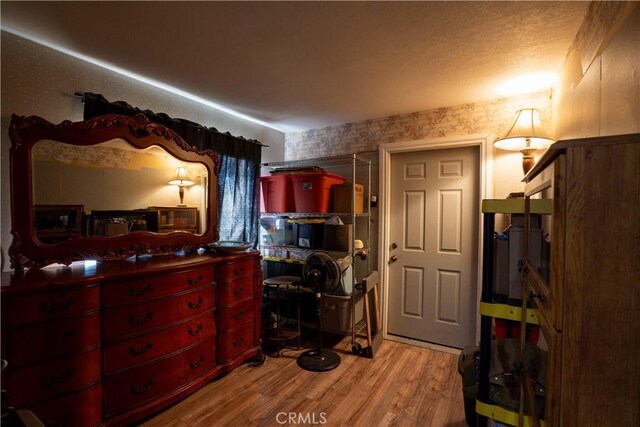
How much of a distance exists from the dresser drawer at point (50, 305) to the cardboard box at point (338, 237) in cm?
181

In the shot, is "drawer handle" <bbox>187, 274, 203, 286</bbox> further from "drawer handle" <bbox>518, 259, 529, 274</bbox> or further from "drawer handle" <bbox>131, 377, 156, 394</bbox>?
"drawer handle" <bbox>518, 259, 529, 274</bbox>

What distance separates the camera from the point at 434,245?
287 centimetres

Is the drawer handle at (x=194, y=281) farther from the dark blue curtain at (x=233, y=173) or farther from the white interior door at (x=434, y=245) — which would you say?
the white interior door at (x=434, y=245)

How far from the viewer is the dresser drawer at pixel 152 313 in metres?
1.63

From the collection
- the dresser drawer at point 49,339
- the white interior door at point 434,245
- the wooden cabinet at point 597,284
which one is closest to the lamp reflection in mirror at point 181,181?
the dresser drawer at point 49,339

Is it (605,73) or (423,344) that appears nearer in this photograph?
(605,73)

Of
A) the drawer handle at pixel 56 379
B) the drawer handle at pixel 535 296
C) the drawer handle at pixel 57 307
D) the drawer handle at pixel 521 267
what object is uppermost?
the drawer handle at pixel 521 267

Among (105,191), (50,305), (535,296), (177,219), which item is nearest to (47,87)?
(105,191)

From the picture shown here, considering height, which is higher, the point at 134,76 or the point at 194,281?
the point at 134,76

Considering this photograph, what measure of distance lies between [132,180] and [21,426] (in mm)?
1565

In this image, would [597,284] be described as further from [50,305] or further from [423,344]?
[423,344]

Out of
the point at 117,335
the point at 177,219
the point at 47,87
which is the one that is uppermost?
the point at 47,87

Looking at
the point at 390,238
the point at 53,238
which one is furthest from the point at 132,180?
the point at 390,238

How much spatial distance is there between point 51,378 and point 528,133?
313 centimetres
